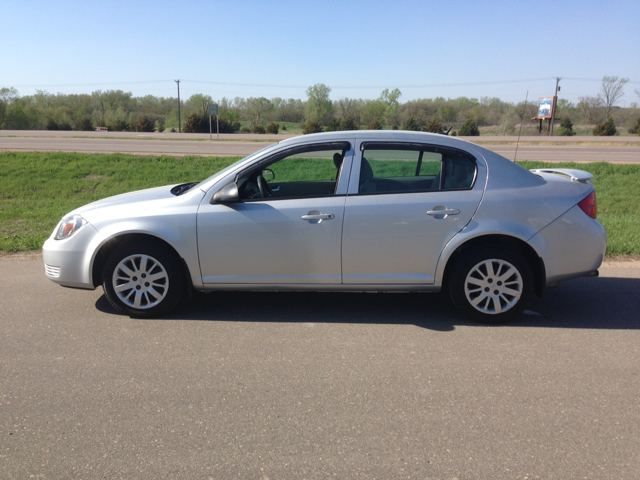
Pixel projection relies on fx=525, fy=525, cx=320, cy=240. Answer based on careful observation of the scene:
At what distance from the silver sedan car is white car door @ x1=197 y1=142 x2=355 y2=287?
0.01 m

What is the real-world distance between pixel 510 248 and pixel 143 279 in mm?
3474

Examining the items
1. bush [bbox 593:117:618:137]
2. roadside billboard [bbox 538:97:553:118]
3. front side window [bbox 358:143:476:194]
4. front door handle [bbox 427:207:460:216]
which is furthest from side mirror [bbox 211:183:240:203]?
bush [bbox 593:117:618:137]

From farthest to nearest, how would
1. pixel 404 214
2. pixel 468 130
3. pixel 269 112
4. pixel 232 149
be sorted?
pixel 269 112 → pixel 468 130 → pixel 232 149 → pixel 404 214

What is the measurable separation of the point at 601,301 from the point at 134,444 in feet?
16.1

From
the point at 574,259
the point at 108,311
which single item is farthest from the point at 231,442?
the point at 574,259

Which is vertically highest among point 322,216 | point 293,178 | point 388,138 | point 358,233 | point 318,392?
point 388,138

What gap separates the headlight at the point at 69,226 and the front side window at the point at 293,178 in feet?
5.31

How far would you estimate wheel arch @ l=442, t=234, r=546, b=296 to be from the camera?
4863mm


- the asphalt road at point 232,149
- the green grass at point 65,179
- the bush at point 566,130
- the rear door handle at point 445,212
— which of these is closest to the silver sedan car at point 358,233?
the rear door handle at point 445,212

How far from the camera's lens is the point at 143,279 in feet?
16.5

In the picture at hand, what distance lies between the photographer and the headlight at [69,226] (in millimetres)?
5102

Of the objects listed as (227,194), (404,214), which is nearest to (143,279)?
(227,194)

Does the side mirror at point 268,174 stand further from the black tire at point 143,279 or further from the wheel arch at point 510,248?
the wheel arch at point 510,248

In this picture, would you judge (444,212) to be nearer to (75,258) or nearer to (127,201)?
(127,201)
